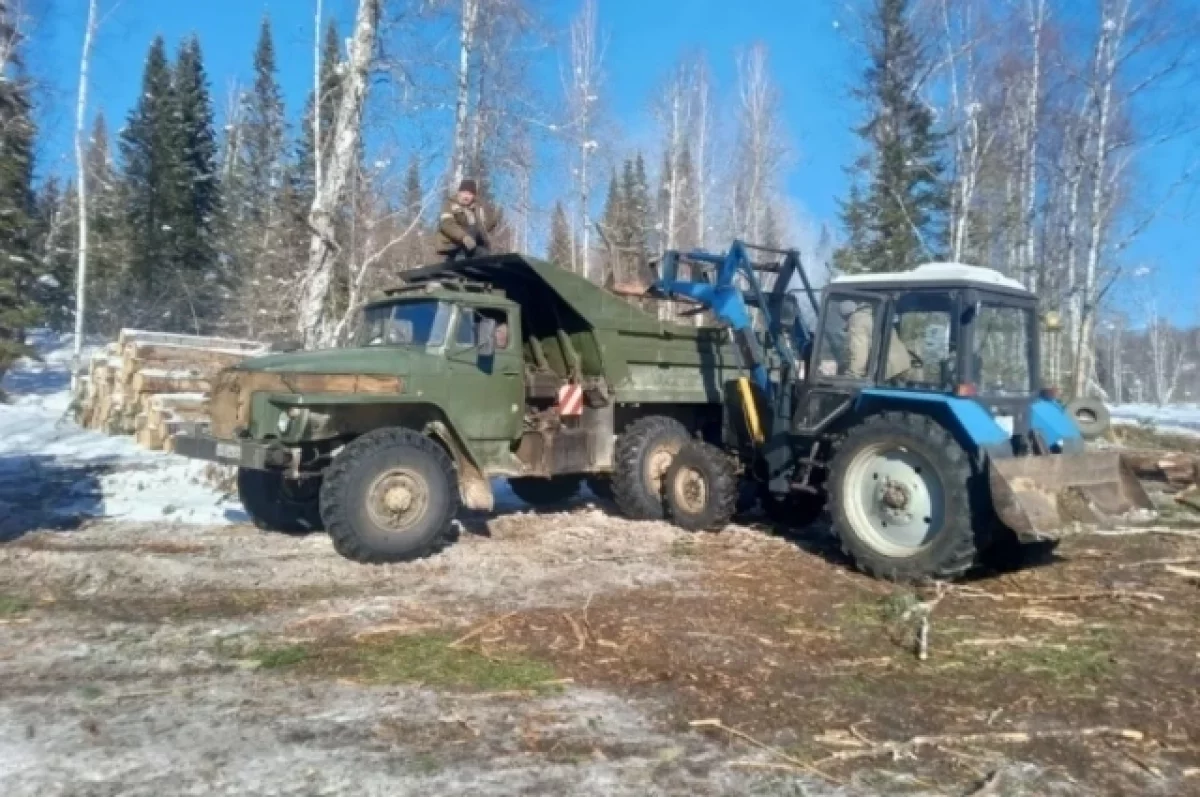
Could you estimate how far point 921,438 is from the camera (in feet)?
25.6

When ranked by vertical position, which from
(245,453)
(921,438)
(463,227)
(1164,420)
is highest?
(463,227)

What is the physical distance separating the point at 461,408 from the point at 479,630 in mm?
3350

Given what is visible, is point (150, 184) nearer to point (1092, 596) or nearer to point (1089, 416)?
point (1089, 416)

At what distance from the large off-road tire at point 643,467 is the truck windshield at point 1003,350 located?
325cm

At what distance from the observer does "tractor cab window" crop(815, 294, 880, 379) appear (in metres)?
8.70

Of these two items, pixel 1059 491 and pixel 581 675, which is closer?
pixel 581 675

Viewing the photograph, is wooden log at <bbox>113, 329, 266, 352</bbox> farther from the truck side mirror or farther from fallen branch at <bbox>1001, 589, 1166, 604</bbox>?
fallen branch at <bbox>1001, 589, 1166, 604</bbox>

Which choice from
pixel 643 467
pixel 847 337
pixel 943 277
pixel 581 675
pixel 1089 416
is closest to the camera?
pixel 581 675

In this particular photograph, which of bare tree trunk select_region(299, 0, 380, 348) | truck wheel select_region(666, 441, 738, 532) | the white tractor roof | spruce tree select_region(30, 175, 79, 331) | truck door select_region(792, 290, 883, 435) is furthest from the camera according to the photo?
spruce tree select_region(30, 175, 79, 331)

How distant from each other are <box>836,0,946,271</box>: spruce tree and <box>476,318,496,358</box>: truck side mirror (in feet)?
63.9

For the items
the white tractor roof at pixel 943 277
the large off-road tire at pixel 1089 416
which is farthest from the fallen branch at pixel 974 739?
the large off-road tire at pixel 1089 416

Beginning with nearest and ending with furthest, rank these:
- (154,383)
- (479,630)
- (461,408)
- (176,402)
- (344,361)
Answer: (479,630), (344,361), (461,408), (176,402), (154,383)

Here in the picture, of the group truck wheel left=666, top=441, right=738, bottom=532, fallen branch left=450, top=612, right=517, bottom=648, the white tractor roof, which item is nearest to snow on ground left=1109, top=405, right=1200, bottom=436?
the white tractor roof

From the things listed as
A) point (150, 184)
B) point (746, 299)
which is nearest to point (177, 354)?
point (746, 299)
